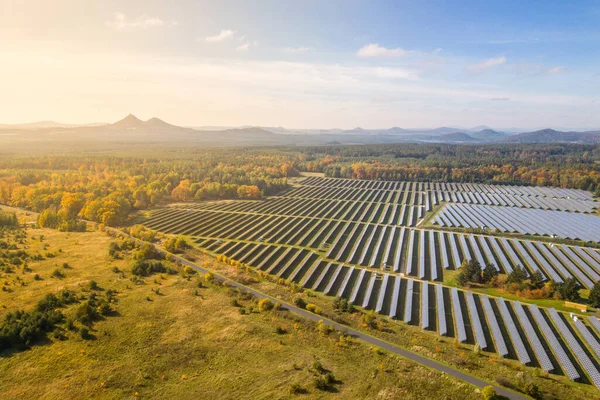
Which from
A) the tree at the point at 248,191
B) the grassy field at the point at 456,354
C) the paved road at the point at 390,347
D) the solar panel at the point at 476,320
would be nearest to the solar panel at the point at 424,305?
the grassy field at the point at 456,354

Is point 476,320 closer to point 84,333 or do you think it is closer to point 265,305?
point 265,305

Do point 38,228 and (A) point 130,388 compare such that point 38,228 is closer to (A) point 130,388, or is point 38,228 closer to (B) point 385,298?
(A) point 130,388

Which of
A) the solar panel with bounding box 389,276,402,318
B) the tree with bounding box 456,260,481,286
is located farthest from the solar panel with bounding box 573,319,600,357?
the solar panel with bounding box 389,276,402,318

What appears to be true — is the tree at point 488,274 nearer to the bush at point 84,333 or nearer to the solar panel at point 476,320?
the solar panel at point 476,320

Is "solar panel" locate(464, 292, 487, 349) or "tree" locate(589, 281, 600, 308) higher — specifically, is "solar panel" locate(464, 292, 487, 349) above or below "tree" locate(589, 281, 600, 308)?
below

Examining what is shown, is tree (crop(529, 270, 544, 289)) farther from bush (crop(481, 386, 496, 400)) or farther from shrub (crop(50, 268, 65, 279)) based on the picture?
shrub (crop(50, 268, 65, 279))

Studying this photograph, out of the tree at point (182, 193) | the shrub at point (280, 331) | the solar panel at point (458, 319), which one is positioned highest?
the tree at point (182, 193)

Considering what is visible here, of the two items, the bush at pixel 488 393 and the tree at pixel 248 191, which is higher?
the tree at pixel 248 191
